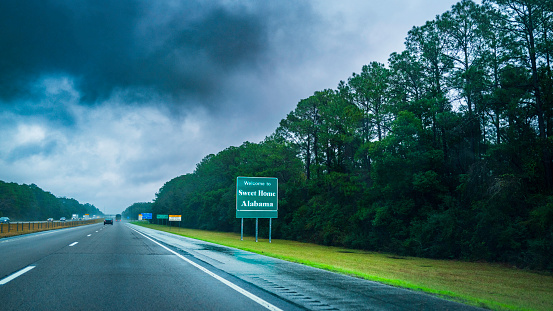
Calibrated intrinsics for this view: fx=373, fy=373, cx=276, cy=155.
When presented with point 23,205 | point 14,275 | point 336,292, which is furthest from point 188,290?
point 23,205

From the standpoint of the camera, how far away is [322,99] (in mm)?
55719

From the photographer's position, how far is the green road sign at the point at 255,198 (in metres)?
35.0

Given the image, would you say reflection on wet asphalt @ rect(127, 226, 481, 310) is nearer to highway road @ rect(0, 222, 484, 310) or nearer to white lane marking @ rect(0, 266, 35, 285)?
highway road @ rect(0, 222, 484, 310)

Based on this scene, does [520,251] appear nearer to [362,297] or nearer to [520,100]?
[520,100]

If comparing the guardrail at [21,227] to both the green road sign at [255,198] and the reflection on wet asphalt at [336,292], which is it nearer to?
the green road sign at [255,198]

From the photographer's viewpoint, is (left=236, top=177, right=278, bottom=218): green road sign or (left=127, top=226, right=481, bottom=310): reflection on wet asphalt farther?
(left=236, top=177, right=278, bottom=218): green road sign

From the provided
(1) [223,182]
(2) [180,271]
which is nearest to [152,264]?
(2) [180,271]

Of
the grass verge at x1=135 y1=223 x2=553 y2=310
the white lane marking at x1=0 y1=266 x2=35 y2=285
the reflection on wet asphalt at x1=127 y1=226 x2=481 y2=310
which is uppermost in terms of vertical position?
the white lane marking at x1=0 y1=266 x2=35 y2=285

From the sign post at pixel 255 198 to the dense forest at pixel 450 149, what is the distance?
9.89 metres

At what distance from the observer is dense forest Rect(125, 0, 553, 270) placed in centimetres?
2533

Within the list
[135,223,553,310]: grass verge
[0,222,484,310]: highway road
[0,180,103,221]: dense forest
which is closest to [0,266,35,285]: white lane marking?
[0,222,484,310]: highway road

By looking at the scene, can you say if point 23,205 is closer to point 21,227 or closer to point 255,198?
point 21,227

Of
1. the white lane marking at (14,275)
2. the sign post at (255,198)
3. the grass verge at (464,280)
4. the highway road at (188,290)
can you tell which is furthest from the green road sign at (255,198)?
the white lane marking at (14,275)

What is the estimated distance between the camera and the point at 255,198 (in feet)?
116
